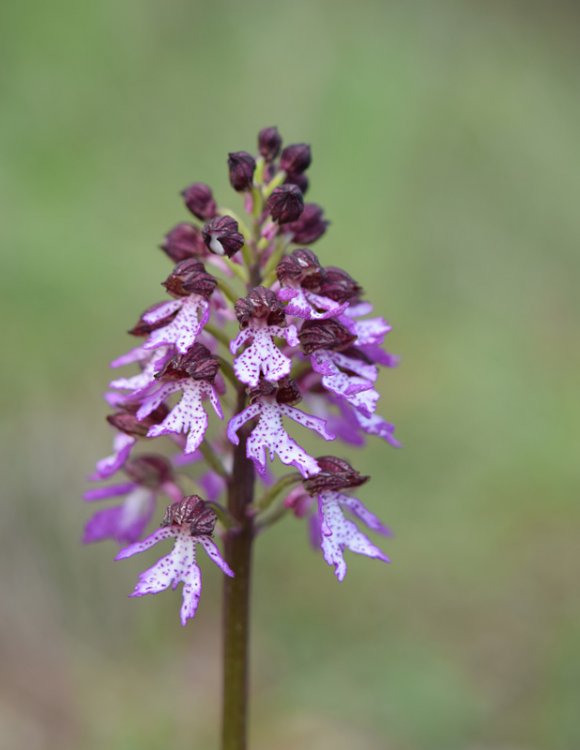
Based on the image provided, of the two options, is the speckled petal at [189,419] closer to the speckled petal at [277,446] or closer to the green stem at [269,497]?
the speckled petal at [277,446]

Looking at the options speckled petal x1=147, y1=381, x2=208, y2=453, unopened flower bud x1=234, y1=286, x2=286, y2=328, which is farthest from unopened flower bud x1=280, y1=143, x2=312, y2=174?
speckled petal x1=147, y1=381, x2=208, y2=453

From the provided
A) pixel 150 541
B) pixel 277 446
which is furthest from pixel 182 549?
pixel 277 446

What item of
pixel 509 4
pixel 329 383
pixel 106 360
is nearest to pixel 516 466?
pixel 106 360

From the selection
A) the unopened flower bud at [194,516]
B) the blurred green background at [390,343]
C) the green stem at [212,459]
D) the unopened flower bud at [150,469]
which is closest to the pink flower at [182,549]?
the unopened flower bud at [194,516]

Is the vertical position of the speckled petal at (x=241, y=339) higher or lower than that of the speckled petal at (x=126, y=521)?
higher

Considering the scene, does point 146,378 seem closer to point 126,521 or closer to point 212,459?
point 212,459

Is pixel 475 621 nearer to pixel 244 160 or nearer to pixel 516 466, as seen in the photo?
pixel 516 466

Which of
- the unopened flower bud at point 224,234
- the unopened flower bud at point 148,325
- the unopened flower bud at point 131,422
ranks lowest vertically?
the unopened flower bud at point 131,422
